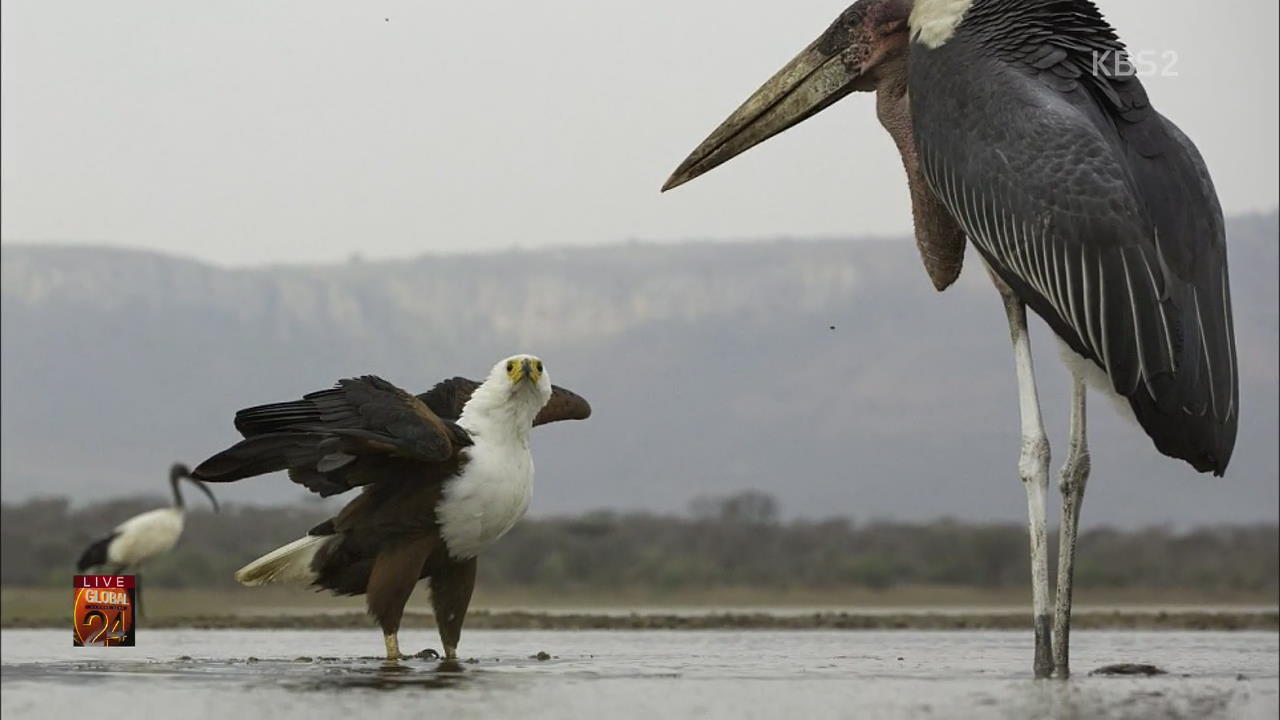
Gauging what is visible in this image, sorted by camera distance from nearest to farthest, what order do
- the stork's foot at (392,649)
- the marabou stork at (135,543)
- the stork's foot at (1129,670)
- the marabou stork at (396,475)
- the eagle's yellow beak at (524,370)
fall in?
the stork's foot at (1129,670) < the marabou stork at (396,475) < the stork's foot at (392,649) < the eagle's yellow beak at (524,370) < the marabou stork at (135,543)

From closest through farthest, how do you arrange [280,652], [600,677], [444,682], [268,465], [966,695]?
1. [966,695]
2. [444,682]
3. [600,677]
4. [268,465]
5. [280,652]

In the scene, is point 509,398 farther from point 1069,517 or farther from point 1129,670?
point 1129,670

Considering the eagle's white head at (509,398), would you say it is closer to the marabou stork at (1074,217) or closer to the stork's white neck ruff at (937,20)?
the marabou stork at (1074,217)

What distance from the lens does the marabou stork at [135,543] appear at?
23.7 m

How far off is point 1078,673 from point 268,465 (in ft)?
14.0

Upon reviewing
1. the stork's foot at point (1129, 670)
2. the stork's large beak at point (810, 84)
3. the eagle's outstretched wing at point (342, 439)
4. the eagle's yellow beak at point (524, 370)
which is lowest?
the stork's foot at point (1129, 670)

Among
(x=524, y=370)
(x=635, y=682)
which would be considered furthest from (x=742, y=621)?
(x=635, y=682)

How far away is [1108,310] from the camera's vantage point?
7.51 metres

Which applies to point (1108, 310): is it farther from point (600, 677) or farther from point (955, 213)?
point (600, 677)

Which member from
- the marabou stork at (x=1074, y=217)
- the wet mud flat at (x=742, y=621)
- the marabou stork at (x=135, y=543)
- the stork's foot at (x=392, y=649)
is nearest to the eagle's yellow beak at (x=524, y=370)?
the stork's foot at (x=392, y=649)

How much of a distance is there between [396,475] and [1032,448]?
3458mm

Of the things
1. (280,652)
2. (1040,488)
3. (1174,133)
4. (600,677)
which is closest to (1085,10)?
(1174,133)

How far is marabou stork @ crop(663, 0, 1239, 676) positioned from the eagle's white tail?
13.2 feet

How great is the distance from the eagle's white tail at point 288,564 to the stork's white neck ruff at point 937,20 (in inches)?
172
